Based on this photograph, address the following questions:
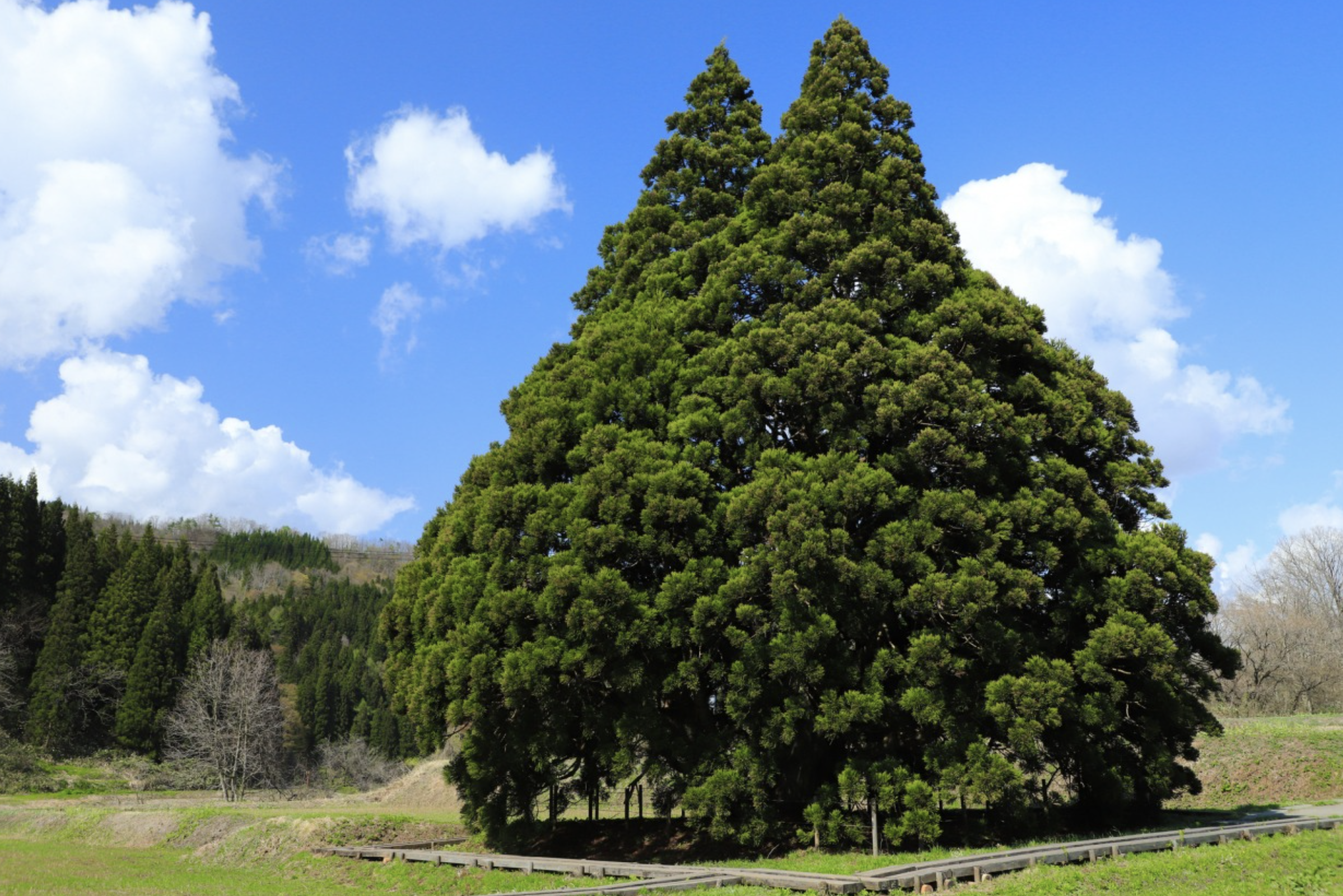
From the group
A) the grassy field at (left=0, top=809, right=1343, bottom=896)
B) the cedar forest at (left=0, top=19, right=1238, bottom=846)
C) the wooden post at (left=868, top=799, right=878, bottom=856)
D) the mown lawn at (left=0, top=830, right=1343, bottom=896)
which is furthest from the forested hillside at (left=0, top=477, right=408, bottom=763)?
the wooden post at (left=868, top=799, right=878, bottom=856)

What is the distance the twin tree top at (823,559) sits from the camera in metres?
15.8

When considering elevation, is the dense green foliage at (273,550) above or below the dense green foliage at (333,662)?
above

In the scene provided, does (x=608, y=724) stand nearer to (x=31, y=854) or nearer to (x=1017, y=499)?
(x=1017, y=499)

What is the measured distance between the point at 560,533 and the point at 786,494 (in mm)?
4312

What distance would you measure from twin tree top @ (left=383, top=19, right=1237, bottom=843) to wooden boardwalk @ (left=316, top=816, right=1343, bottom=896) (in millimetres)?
1600

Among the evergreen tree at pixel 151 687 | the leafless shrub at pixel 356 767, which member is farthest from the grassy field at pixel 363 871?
the leafless shrub at pixel 356 767

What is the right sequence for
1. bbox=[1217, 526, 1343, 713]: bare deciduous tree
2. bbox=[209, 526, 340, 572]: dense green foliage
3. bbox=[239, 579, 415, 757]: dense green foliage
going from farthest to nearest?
bbox=[209, 526, 340, 572]: dense green foliage
bbox=[239, 579, 415, 757]: dense green foliage
bbox=[1217, 526, 1343, 713]: bare deciduous tree

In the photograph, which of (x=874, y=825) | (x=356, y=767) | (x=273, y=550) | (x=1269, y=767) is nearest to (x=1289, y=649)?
(x=1269, y=767)

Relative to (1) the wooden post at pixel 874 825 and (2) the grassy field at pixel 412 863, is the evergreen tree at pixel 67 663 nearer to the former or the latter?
(2) the grassy field at pixel 412 863

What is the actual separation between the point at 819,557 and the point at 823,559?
0.32 ft

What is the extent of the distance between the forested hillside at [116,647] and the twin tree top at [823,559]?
3121 cm

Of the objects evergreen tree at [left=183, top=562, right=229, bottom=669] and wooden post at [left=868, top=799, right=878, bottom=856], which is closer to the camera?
wooden post at [left=868, top=799, right=878, bottom=856]

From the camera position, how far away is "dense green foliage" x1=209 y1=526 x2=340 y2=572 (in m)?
123

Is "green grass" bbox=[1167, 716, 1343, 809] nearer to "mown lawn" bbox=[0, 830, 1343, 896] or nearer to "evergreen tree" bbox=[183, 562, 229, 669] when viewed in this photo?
"mown lawn" bbox=[0, 830, 1343, 896]
